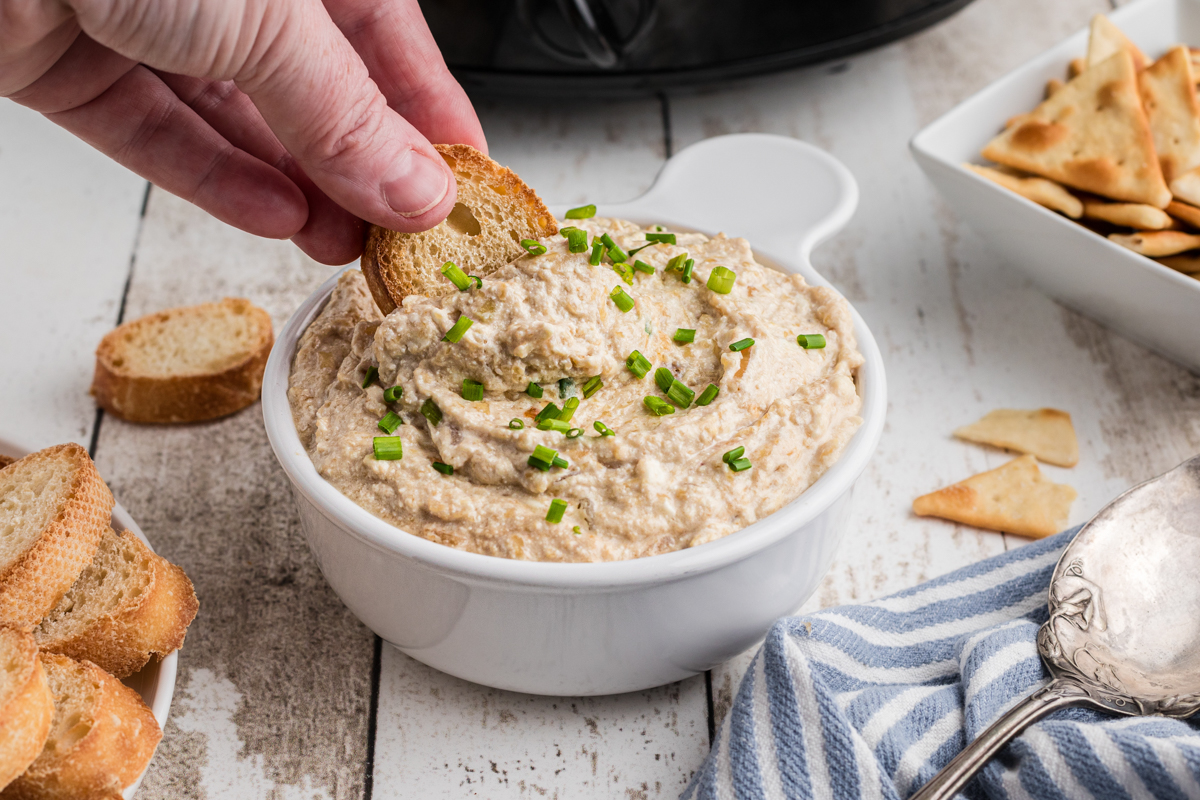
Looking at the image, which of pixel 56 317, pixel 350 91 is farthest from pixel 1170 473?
pixel 56 317

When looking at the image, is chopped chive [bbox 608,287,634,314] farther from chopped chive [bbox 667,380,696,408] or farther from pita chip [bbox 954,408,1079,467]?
pita chip [bbox 954,408,1079,467]

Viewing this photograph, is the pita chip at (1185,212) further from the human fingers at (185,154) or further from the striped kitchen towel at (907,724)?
the human fingers at (185,154)

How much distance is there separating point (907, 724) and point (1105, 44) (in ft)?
6.22

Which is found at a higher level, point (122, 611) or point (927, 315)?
point (122, 611)

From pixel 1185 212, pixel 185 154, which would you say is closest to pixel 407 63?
pixel 185 154

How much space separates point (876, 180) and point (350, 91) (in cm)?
178

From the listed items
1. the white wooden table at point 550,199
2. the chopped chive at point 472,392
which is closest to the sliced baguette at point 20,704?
the white wooden table at point 550,199

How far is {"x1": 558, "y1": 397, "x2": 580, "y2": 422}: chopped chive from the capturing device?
5.12 feet

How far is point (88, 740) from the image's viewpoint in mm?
1349

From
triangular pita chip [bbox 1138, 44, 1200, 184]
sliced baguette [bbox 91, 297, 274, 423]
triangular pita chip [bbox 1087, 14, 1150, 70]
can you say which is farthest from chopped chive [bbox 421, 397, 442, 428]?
triangular pita chip [bbox 1087, 14, 1150, 70]

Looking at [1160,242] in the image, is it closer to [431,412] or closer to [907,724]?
[907,724]

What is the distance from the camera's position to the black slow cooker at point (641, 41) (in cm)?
262

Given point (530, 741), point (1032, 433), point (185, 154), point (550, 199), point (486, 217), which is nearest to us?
point (530, 741)

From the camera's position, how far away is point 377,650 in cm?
178
